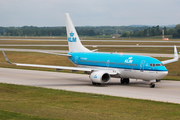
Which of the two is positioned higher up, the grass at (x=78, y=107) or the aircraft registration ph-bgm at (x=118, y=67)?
the aircraft registration ph-bgm at (x=118, y=67)

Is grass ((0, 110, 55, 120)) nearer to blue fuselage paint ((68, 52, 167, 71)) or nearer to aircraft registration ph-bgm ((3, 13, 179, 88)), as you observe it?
aircraft registration ph-bgm ((3, 13, 179, 88))

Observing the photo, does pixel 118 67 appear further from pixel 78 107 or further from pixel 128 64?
pixel 78 107

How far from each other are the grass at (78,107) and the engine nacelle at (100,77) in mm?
5804

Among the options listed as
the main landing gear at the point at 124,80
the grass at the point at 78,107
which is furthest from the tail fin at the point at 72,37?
the grass at the point at 78,107

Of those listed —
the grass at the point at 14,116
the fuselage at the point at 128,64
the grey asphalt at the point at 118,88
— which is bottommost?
the grey asphalt at the point at 118,88

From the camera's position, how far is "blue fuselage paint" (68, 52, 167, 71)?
34859mm

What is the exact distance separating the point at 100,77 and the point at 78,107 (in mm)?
12581

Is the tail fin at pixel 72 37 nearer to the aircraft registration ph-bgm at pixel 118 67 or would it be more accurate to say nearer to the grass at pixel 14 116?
the aircraft registration ph-bgm at pixel 118 67

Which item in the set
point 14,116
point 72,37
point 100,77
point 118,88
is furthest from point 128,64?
point 14,116

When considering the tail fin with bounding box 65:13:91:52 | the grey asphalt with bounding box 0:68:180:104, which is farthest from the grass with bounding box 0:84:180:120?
the tail fin with bounding box 65:13:91:52

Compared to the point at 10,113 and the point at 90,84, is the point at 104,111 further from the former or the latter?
the point at 90,84

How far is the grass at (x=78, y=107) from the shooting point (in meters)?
20.7

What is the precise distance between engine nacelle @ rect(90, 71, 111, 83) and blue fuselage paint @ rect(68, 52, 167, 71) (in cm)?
188

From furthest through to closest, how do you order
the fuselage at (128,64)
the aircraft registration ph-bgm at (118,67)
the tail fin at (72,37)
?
the tail fin at (72,37)
the aircraft registration ph-bgm at (118,67)
the fuselage at (128,64)
